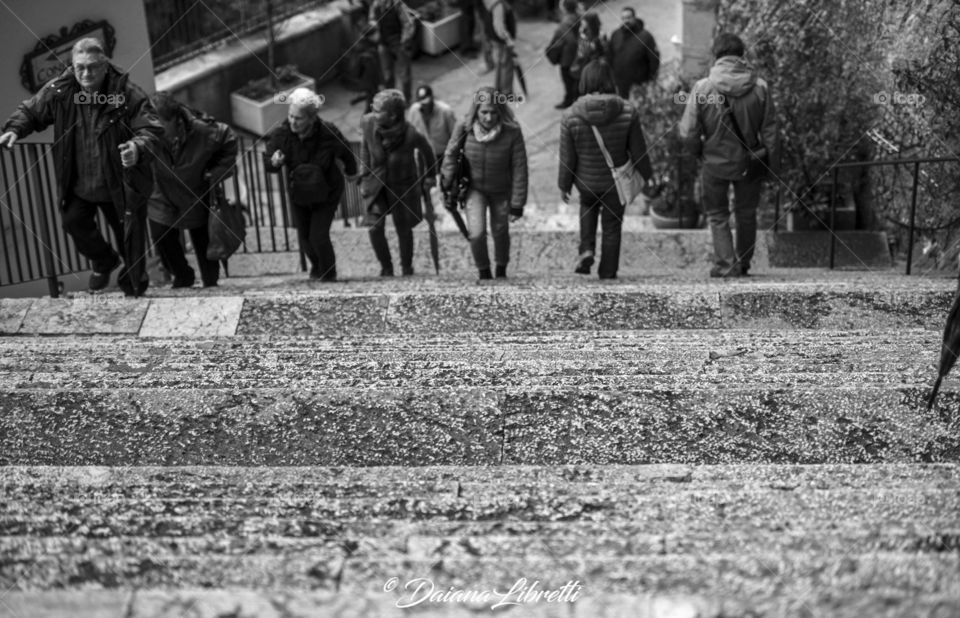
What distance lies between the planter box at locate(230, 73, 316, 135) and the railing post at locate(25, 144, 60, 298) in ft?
19.6

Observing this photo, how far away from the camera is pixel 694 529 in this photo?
3.53m

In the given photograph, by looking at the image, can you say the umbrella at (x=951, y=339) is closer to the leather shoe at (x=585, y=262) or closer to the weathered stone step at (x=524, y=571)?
the weathered stone step at (x=524, y=571)

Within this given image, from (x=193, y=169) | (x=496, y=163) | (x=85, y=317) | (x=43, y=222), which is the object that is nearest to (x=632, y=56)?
(x=496, y=163)

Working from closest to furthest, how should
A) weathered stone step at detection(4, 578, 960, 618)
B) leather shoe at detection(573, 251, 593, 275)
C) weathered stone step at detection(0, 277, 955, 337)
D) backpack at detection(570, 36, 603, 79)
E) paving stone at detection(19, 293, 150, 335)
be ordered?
weathered stone step at detection(4, 578, 960, 618)
weathered stone step at detection(0, 277, 955, 337)
paving stone at detection(19, 293, 150, 335)
leather shoe at detection(573, 251, 593, 275)
backpack at detection(570, 36, 603, 79)

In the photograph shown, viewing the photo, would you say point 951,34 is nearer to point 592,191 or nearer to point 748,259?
point 748,259

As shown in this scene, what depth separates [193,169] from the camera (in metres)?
8.44

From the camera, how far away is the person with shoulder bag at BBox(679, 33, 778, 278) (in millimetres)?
8422

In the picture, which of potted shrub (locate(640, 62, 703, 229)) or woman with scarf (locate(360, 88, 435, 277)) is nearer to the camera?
woman with scarf (locate(360, 88, 435, 277))

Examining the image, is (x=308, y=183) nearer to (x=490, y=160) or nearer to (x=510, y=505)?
(x=490, y=160)

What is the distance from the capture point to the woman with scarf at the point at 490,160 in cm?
841

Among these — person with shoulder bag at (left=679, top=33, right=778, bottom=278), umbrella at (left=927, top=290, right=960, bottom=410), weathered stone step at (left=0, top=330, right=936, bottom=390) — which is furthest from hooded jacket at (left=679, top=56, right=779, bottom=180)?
umbrella at (left=927, top=290, right=960, bottom=410)

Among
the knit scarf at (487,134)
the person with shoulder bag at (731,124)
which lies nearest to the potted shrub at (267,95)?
the knit scarf at (487,134)

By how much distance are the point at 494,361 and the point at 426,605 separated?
2.65 meters

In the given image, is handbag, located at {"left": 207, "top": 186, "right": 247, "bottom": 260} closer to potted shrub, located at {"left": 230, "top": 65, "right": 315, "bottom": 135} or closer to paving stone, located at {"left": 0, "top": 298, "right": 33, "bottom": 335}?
paving stone, located at {"left": 0, "top": 298, "right": 33, "bottom": 335}
